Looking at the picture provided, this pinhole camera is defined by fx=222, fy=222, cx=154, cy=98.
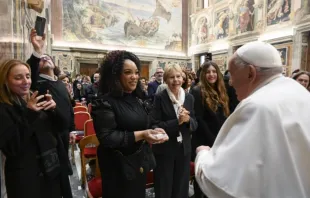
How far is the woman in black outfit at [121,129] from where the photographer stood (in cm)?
175

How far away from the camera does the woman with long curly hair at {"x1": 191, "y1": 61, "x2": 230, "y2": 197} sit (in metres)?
2.84

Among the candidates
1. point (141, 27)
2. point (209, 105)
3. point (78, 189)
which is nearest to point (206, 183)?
point (209, 105)

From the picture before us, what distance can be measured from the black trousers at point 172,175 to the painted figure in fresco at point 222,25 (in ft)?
46.2

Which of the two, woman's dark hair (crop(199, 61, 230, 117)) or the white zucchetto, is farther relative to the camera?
woman's dark hair (crop(199, 61, 230, 117))

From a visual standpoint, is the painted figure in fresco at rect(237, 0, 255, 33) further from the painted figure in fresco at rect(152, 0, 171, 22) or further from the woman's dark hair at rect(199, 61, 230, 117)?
the woman's dark hair at rect(199, 61, 230, 117)

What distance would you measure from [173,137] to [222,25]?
48.0ft

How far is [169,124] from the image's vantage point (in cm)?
249

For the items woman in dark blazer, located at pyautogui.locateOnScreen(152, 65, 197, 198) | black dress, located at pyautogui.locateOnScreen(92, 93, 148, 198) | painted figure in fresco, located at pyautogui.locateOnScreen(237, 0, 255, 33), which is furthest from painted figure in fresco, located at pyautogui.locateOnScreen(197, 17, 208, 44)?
black dress, located at pyautogui.locateOnScreen(92, 93, 148, 198)

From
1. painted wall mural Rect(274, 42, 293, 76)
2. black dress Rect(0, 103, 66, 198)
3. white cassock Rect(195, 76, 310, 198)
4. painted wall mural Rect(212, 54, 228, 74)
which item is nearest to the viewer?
white cassock Rect(195, 76, 310, 198)

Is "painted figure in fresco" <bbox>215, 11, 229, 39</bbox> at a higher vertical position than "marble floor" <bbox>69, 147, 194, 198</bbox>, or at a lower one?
higher

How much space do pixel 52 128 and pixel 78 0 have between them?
14.9m

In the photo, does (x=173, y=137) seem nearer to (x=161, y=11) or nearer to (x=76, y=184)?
(x=76, y=184)

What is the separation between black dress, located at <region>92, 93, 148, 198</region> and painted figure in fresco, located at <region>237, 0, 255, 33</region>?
42.7ft

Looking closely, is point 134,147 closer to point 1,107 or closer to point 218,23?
point 1,107
